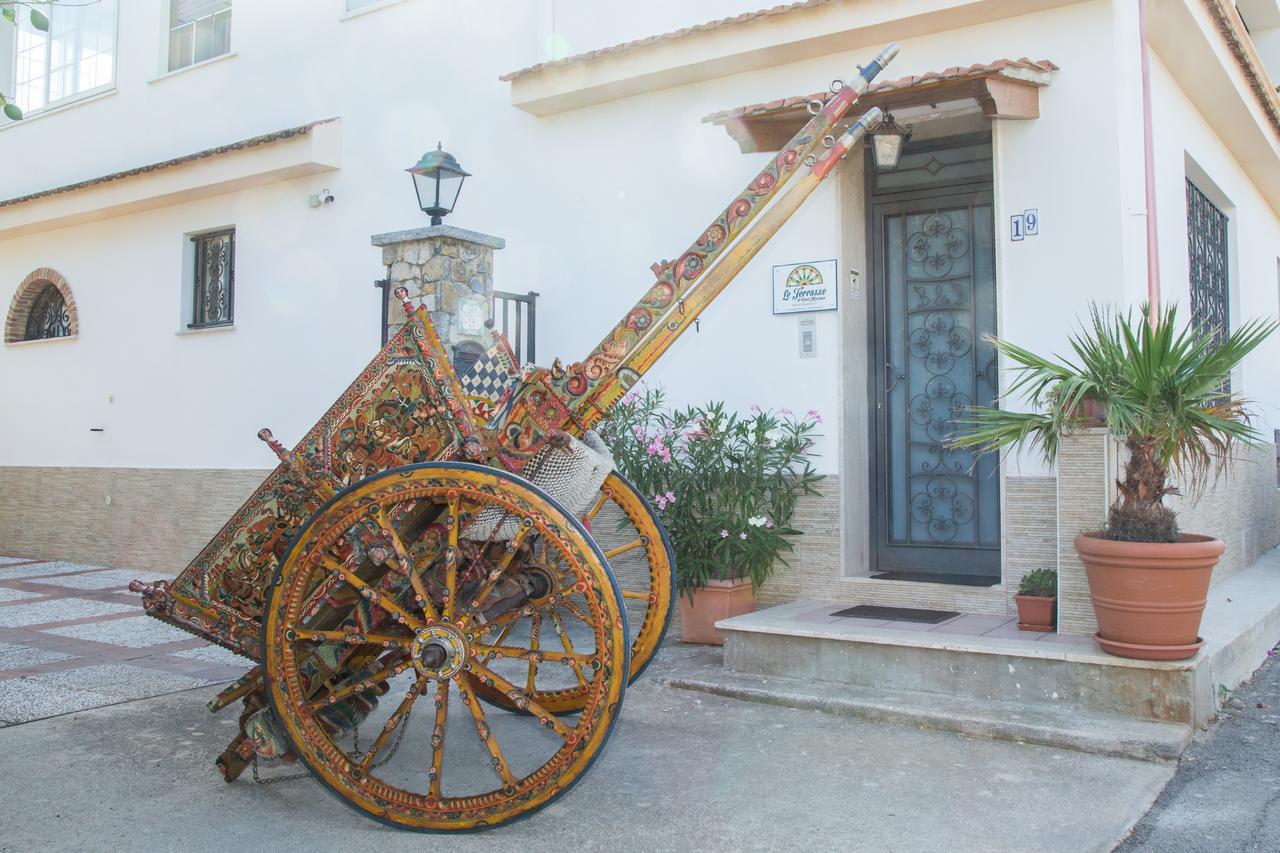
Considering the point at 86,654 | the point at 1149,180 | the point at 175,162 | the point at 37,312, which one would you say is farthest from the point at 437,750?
the point at 37,312

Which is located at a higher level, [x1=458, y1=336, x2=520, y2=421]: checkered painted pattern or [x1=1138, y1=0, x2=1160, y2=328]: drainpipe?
[x1=1138, y1=0, x2=1160, y2=328]: drainpipe

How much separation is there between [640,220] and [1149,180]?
10.3 feet

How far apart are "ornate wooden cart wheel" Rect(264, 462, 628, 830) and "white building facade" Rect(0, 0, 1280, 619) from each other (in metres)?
2.93

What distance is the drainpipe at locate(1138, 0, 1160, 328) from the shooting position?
587 cm

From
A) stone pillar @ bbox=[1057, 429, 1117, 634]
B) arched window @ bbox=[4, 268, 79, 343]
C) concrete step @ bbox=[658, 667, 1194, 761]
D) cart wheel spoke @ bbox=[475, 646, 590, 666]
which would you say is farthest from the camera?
arched window @ bbox=[4, 268, 79, 343]

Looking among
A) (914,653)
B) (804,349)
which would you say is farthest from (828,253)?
(914,653)

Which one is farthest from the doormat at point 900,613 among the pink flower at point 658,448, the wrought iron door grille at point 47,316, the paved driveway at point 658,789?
the wrought iron door grille at point 47,316

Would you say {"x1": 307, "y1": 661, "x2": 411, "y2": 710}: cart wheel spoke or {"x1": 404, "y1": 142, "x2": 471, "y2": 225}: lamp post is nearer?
{"x1": 307, "y1": 661, "x2": 411, "y2": 710}: cart wheel spoke

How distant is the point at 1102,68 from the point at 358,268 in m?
5.79

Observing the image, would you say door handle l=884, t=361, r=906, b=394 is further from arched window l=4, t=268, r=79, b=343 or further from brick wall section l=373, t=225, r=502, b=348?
arched window l=4, t=268, r=79, b=343

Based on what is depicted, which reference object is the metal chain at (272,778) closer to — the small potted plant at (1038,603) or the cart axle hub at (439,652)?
the cart axle hub at (439,652)

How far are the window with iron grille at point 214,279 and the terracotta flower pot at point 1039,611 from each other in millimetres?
7621

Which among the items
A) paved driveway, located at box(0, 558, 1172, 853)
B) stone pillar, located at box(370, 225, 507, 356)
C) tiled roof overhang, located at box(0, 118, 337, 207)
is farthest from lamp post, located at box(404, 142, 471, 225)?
paved driveway, located at box(0, 558, 1172, 853)

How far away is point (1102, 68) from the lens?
5.77 m
